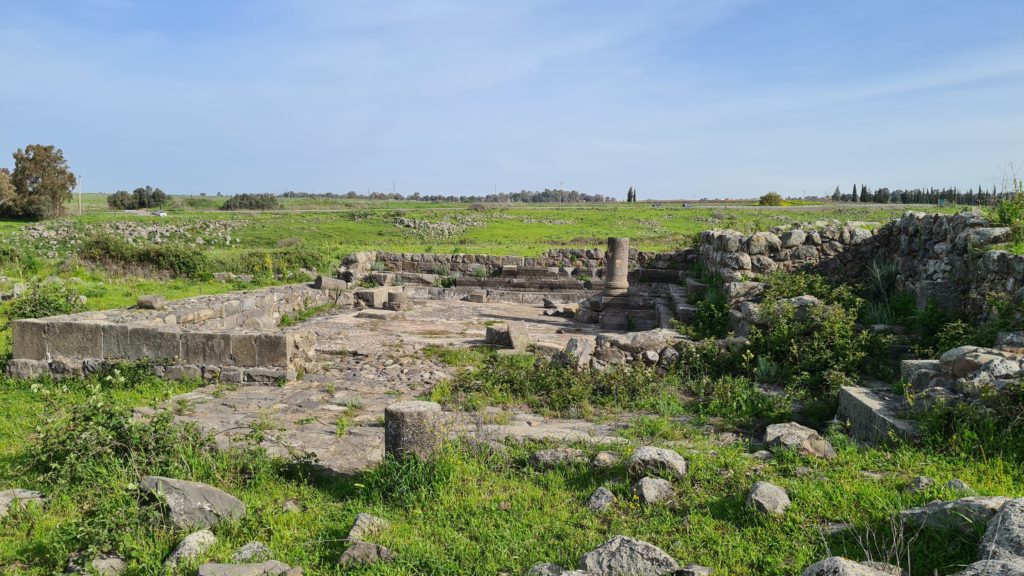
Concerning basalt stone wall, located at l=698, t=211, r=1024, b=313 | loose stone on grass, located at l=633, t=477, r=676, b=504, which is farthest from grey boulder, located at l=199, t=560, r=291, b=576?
basalt stone wall, located at l=698, t=211, r=1024, b=313

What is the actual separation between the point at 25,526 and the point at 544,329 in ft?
34.1

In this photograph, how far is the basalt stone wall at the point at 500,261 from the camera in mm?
20980

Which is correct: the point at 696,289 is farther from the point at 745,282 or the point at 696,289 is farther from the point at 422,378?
the point at 422,378

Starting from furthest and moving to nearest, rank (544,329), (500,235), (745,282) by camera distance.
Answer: (500,235)
(544,329)
(745,282)

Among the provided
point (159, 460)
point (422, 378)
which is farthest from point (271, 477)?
point (422, 378)

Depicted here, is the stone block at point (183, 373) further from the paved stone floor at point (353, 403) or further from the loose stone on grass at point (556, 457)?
the loose stone on grass at point (556, 457)

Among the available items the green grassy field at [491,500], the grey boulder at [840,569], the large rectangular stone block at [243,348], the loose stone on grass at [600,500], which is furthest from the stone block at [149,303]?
the grey boulder at [840,569]

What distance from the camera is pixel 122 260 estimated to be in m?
19.6

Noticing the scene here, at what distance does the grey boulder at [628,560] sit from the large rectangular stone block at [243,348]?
6.30m

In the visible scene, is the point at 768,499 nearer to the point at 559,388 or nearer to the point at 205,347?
the point at 559,388

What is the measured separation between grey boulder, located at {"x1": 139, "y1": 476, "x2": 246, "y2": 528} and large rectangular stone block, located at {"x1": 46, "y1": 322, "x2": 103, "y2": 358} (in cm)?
502

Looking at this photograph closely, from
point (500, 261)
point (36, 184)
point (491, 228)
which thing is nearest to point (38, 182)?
point (36, 184)

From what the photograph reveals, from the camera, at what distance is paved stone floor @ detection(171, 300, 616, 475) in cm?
567

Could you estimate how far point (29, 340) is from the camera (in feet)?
27.4
